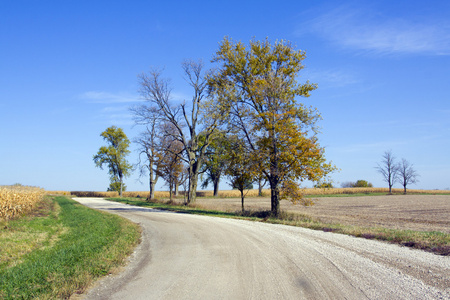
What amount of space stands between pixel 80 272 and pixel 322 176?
17688mm

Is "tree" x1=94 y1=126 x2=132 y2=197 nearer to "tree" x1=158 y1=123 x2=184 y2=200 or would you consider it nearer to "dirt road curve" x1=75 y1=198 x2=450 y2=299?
"tree" x1=158 y1=123 x2=184 y2=200

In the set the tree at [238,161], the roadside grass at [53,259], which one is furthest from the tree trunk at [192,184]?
the roadside grass at [53,259]

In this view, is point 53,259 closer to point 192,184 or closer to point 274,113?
point 274,113

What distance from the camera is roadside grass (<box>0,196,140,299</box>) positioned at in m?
6.86

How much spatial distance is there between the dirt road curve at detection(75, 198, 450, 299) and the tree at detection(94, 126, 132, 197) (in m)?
65.2

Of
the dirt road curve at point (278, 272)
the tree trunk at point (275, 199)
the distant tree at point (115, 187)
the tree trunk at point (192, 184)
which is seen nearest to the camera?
the dirt road curve at point (278, 272)

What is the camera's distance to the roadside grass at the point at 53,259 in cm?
686

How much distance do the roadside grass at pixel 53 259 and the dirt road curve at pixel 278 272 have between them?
0.52 metres

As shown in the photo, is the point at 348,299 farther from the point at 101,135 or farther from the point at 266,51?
the point at 101,135

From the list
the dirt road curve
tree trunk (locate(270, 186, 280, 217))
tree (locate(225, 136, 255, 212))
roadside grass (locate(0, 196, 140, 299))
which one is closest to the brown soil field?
tree trunk (locate(270, 186, 280, 217))

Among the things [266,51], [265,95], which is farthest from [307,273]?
[266,51]

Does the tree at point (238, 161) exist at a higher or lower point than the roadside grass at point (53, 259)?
higher

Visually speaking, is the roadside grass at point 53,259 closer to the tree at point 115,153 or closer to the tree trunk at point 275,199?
the tree trunk at point 275,199

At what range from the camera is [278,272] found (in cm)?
761
